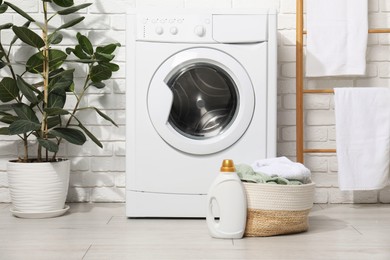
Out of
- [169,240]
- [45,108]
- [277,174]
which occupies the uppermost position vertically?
[45,108]

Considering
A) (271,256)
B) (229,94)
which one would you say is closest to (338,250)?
(271,256)

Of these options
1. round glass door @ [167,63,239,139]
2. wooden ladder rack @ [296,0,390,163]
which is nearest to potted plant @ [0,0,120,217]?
round glass door @ [167,63,239,139]

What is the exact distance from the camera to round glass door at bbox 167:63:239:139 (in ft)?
7.86

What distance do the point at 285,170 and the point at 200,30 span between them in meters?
0.69

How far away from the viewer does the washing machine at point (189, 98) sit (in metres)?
2.39

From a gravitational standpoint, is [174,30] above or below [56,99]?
above

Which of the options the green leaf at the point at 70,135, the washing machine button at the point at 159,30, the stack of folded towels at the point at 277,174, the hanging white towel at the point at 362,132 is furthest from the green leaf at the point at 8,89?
the hanging white towel at the point at 362,132

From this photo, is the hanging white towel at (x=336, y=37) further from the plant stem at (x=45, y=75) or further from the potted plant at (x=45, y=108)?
the plant stem at (x=45, y=75)

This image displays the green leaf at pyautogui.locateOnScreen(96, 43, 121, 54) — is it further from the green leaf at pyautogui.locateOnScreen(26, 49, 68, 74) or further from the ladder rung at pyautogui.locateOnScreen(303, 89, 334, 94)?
the ladder rung at pyautogui.locateOnScreen(303, 89, 334, 94)

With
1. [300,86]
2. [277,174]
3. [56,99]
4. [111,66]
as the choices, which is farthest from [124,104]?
[277,174]

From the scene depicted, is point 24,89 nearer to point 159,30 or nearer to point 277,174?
point 159,30

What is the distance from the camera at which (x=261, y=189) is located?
79.7 inches

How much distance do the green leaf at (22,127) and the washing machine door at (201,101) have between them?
1.51 ft

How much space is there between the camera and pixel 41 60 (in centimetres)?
257
